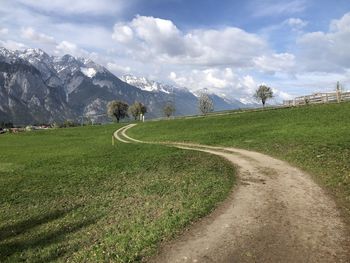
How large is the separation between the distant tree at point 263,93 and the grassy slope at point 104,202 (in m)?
137

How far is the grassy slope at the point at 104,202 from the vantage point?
707 inches

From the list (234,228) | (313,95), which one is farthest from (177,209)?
(313,95)

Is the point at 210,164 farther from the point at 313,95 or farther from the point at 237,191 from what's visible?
the point at 313,95

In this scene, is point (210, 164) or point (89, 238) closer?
point (89, 238)

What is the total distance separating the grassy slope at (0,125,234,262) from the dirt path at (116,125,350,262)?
4.18ft

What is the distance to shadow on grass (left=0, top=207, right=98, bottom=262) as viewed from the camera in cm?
1819

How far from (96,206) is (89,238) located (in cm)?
631

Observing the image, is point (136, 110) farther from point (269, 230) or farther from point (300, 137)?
point (269, 230)

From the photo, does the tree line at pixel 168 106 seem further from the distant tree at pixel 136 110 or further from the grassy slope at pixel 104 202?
the grassy slope at pixel 104 202

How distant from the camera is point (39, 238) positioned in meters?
20.7

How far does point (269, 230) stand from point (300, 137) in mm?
29167

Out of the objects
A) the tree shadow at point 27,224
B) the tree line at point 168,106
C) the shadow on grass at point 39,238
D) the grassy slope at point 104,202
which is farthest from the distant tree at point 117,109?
the shadow on grass at point 39,238

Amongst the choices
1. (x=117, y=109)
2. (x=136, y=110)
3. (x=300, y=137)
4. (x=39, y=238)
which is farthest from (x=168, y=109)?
(x=39, y=238)

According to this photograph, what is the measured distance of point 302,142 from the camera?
1620 inches
